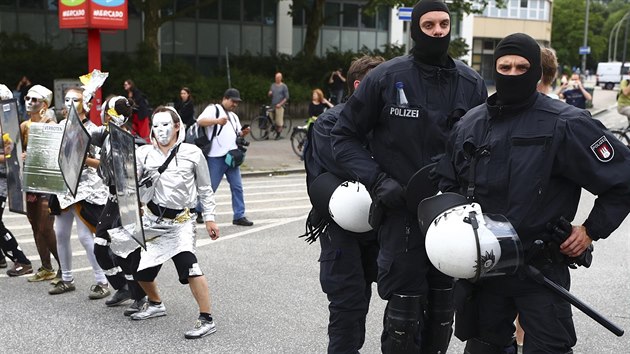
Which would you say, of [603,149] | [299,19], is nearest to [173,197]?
[603,149]

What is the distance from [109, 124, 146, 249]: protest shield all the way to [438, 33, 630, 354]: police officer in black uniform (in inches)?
98.4

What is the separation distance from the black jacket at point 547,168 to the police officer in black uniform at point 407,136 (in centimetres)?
52

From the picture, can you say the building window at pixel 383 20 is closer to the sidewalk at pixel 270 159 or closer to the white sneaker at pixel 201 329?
the sidewalk at pixel 270 159

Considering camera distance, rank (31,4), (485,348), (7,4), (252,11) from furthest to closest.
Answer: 1. (252,11)
2. (31,4)
3. (7,4)
4. (485,348)

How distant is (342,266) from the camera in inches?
177

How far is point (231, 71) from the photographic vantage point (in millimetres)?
26078

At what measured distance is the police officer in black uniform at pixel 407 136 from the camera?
3955mm

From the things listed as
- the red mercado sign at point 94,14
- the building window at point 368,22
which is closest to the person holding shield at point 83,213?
the red mercado sign at point 94,14

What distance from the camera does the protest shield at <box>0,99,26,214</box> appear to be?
22.3 feet

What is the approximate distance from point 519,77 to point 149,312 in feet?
11.8

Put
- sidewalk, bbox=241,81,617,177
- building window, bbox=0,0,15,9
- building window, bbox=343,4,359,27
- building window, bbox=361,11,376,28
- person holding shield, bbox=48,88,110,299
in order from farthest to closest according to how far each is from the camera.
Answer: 1. building window, bbox=361,11,376,28
2. building window, bbox=343,4,359,27
3. building window, bbox=0,0,15,9
4. sidewalk, bbox=241,81,617,177
5. person holding shield, bbox=48,88,110,299

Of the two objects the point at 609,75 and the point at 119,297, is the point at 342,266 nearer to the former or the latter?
the point at 119,297

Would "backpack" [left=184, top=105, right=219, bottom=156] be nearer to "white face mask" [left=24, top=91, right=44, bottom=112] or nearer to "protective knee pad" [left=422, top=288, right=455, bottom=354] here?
"white face mask" [left=24, top=91, right=44, bottom=112]

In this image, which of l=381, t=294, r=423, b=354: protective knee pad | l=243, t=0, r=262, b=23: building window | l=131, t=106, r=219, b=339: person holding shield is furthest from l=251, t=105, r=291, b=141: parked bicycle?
l=381, t=294, r=423, b=354: protective knee pad
